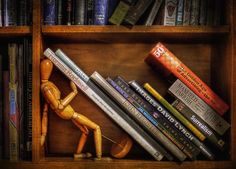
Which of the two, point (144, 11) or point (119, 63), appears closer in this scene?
point (144, 11)

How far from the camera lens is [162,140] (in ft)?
4.70

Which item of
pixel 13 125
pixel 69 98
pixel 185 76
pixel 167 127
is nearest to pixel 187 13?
pixel 185 76

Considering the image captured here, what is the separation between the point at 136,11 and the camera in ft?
4.69

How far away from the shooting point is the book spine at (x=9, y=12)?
4.78 ft

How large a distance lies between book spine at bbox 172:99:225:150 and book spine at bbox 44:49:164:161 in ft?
0.55

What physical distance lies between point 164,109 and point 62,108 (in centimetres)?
39

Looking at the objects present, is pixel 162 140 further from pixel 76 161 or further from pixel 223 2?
pixel 223 2

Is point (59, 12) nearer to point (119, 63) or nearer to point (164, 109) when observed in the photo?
point (119, 63)

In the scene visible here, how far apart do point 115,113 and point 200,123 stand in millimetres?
329

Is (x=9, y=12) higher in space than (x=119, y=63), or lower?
higher

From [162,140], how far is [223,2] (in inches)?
23.2

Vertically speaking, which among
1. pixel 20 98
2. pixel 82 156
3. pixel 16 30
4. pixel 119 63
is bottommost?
pixel 82 156

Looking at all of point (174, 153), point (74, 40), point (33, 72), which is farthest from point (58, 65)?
point (174, 153)

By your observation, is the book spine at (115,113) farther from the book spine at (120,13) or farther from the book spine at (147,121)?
→ the book spine at (120,13)
